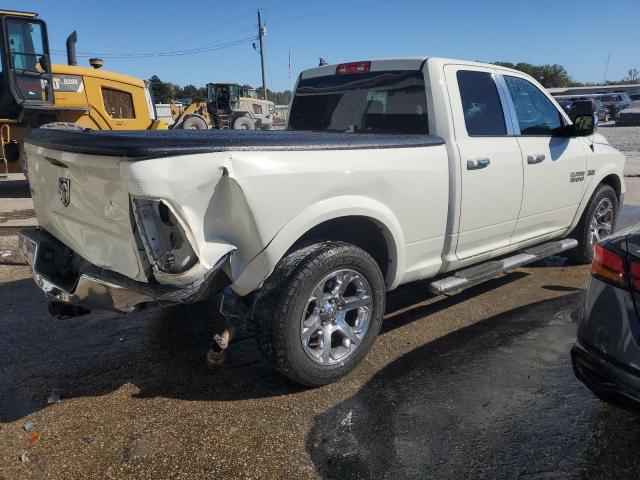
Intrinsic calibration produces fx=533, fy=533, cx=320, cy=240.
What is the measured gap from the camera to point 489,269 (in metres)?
4.20

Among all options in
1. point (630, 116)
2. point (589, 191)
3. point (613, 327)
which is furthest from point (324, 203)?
point (630, 116)

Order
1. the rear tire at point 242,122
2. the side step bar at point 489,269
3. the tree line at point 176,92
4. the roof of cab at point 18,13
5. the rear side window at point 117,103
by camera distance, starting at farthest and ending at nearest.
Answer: the tree line at point 176,92
the rear tire at point 242,122
the rear side window at point 117,103
the roof of cab at point 18,13
the side step bar at point 489,269

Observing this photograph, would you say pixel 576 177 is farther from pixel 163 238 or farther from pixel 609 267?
pixel 163 238

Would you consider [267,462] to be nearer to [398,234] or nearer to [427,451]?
[427,451]

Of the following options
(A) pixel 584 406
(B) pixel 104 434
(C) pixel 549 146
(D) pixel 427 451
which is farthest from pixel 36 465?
(C) pixel 549 146

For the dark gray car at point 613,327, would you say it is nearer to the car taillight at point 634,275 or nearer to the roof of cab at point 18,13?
the car taillight at point 634,275

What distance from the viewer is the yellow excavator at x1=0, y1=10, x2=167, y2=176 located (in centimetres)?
971

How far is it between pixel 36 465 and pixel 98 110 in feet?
32.5

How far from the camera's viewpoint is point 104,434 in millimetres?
2873

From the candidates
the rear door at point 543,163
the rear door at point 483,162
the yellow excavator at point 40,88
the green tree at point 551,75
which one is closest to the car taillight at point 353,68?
the rear door at point 483,162

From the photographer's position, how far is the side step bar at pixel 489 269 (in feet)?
12.8

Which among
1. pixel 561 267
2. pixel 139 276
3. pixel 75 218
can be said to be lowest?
pixel 561 267

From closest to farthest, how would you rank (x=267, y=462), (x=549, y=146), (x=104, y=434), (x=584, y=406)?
1. (x=267, y=462)
2. (x=104, y=434)
3. (x=584, y=406)
4. (x=549, y=146)

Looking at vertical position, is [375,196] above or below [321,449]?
above
